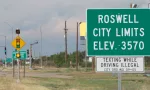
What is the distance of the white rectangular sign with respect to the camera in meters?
9.91

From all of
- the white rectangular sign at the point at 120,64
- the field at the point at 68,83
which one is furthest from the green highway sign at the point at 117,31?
the field at the point at 68,83

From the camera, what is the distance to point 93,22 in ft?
31.6

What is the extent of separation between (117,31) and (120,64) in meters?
0.82

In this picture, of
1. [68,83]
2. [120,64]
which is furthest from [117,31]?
[68,83]

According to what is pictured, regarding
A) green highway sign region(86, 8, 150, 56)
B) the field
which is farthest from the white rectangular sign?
the field

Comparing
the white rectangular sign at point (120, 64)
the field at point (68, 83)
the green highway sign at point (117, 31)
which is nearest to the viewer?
the green highway sign at point (117, 31)

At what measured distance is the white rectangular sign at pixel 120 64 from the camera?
32.5ft

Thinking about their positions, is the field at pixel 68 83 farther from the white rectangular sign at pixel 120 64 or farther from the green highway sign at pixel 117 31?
the green highway sign at pixel 117 31

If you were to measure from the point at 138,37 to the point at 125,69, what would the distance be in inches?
33.1

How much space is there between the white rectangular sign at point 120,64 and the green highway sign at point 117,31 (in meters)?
0.18

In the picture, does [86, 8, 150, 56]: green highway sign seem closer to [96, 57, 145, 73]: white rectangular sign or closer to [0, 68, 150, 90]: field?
[96, 57, 145, 73]: white rectangular sign

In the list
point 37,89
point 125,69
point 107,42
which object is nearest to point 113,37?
point 107,42

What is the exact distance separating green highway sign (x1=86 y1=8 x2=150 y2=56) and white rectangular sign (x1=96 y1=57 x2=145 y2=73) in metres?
0.18

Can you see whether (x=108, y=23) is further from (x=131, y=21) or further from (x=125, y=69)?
(x=125, y=69)
